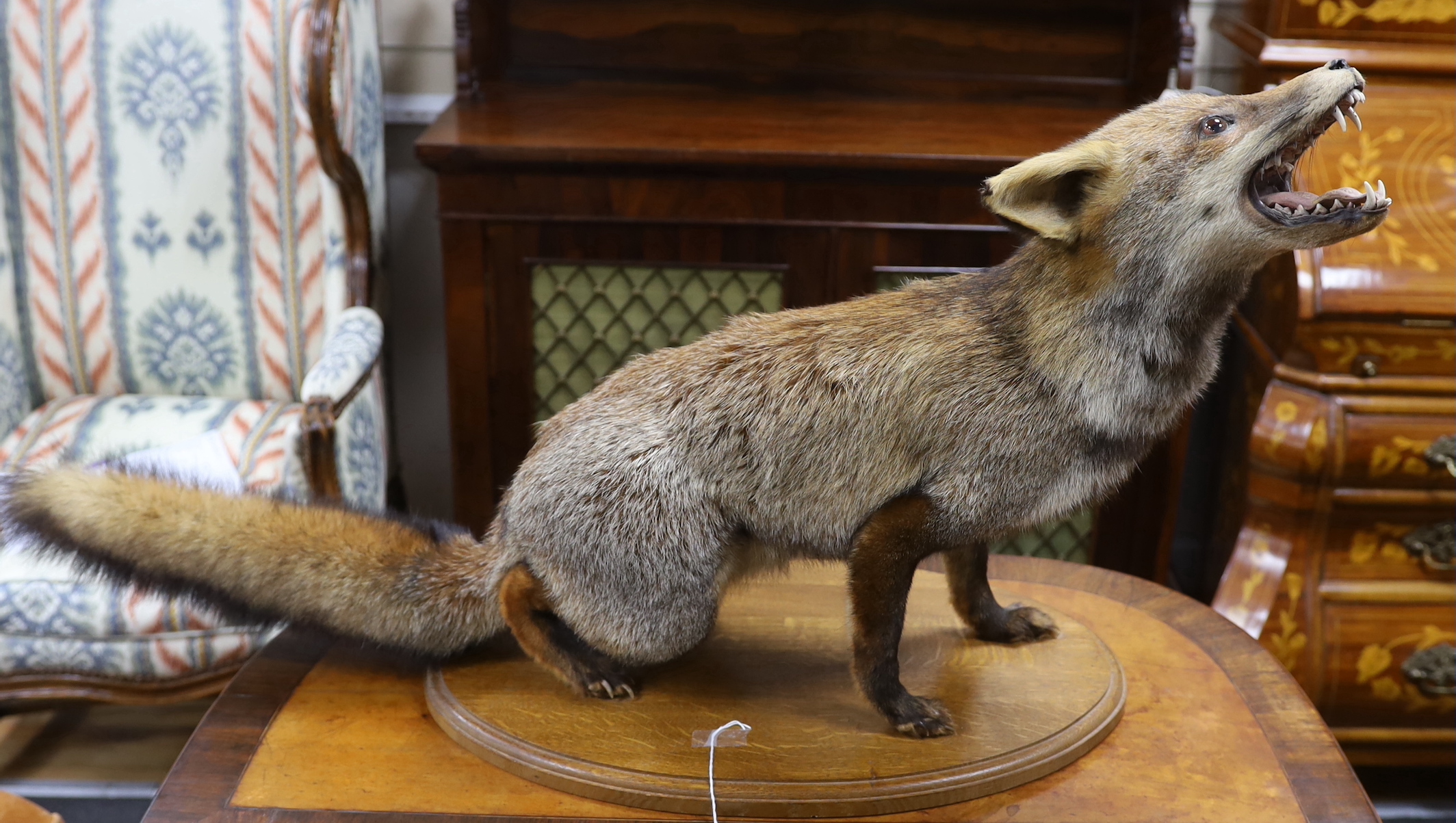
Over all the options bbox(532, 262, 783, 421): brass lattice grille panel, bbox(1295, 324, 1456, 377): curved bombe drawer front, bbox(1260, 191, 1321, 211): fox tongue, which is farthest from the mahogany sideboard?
bbox(1260, 191, 1321, 211): fox tongue

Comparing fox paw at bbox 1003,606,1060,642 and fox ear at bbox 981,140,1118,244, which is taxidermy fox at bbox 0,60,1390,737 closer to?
fox ear at bbox 981,140,1118,244

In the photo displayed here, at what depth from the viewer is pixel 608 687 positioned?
4.08ft

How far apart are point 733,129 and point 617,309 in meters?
0.40

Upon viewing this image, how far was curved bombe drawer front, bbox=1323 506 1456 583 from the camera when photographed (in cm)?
202

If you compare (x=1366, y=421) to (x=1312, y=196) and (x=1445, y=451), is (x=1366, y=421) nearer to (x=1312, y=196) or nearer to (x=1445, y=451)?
(x=1445, y=451)

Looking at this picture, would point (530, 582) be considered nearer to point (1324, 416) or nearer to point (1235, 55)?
point (1324, 416)

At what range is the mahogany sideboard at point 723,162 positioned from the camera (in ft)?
6.78

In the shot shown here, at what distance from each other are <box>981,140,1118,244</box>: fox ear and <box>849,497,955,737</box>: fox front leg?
0.93 ft

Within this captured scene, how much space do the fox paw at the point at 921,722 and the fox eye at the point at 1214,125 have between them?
2.03 ft

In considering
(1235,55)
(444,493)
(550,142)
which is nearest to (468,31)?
(550,142)

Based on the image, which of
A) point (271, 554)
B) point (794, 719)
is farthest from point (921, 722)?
point (271, 554)

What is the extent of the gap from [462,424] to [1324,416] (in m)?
1.54

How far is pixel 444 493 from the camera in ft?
9.61

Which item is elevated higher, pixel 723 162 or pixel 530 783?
pixel 723 162
